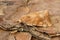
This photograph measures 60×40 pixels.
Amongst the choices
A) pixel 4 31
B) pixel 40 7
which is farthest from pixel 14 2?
pixel 4 31

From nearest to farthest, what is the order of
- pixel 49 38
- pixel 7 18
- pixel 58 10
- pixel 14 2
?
pixel 49 38, pixel 7 18, pixel 58 10, pixel 14 2

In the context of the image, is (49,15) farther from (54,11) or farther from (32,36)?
(32,36)

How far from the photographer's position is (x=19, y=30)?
1.36 metres

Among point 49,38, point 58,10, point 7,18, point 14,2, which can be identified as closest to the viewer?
point 49,38

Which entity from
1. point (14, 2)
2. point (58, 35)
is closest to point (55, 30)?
point (58, 35)

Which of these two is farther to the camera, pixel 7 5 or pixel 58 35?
pixel 7 5

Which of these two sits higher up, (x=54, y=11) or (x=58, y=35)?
(x=54, y=11)

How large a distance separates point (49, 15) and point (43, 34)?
0.66ft

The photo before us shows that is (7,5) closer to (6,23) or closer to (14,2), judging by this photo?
(14,2)

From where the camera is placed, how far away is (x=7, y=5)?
162cm

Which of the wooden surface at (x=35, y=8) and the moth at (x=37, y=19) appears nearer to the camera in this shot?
the moth at (x=37, y=19)

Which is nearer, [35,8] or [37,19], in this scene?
[37,19]

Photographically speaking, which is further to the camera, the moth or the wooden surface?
the wooden surface

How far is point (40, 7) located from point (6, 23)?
365 millimetres
